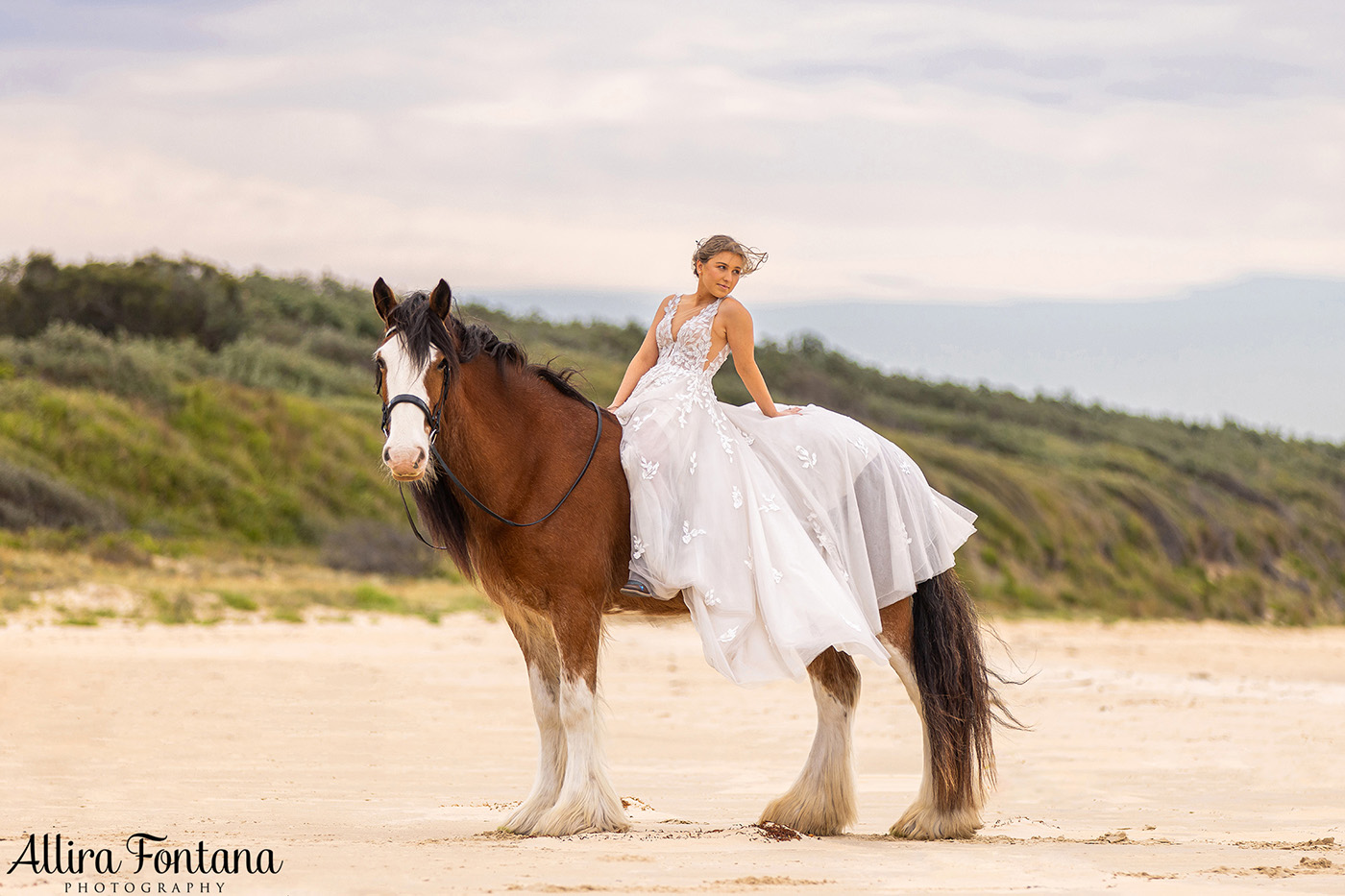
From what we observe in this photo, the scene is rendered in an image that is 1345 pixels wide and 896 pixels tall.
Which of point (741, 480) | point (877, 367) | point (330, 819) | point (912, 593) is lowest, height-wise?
point (330, 819)

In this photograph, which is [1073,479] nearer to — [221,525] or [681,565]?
[221,525]

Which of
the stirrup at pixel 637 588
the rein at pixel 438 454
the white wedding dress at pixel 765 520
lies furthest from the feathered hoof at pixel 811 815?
the rein at pixel 438 454

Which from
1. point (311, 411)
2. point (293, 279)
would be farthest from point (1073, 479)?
point (293, 279)

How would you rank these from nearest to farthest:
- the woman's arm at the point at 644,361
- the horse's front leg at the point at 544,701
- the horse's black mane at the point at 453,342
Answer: the horse's black mane at the point at 453,342, the horse's front leg at the point at 544,701, the woman's arm at the point at 644,361

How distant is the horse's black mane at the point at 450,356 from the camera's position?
210 inches

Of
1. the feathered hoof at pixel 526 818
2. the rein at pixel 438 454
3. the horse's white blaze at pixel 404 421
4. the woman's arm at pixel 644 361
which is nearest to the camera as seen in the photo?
the horse's white blaze at pixel 404 421

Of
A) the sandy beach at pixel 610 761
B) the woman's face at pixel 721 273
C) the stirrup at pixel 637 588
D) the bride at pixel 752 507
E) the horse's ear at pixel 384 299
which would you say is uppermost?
the woman's face at pixel 721 273

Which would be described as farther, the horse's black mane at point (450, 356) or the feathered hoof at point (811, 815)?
the feathered hoof at point (811, 815)

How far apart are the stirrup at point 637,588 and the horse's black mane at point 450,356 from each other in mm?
679

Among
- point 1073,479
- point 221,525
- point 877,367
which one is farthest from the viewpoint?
point 877,367

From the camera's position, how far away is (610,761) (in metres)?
8.51

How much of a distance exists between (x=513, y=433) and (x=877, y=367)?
147 feet

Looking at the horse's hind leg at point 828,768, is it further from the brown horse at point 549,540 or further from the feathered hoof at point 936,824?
the feathered hoof at point 936,824

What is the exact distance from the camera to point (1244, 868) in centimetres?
497
